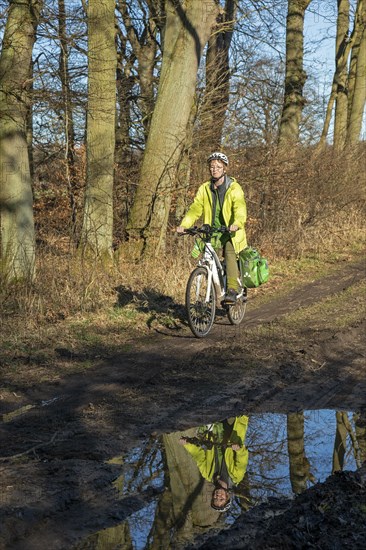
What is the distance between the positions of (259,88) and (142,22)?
4.12m

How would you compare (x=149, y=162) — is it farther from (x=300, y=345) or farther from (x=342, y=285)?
(x=300, y=345)

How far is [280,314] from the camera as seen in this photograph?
11570 millimetres

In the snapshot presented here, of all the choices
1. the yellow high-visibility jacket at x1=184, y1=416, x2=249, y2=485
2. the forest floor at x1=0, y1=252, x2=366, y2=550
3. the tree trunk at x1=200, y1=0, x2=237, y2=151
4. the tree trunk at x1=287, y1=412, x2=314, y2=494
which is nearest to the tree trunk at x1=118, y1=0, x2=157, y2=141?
the tree trunk at x1=200, y1=0, x2=237, y2=151

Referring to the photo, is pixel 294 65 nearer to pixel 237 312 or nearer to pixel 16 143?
pixel 16 143

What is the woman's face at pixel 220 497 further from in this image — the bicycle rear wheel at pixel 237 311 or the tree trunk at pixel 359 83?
the tree trunk at pixel 359 83

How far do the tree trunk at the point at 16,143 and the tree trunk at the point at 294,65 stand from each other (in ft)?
37.4

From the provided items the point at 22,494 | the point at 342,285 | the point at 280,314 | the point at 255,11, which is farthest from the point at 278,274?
the point at 22,494

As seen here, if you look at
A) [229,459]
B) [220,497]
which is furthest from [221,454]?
[220,497]

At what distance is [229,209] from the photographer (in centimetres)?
1013

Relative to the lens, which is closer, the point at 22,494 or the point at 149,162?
the point at 22,494

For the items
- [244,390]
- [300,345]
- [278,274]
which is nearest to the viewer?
[244,390]

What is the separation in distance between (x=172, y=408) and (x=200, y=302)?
3.62 meters

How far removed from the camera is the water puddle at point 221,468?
4125 mm

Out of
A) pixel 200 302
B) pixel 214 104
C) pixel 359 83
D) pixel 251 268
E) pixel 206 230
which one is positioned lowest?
pixel 200 302
